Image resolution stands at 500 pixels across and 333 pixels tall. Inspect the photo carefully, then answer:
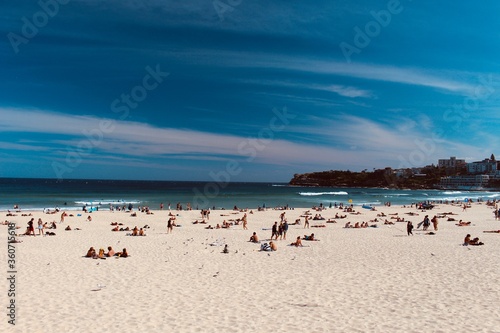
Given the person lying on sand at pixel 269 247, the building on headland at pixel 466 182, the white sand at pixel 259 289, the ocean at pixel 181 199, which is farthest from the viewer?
the building on headland at pixel 466 182

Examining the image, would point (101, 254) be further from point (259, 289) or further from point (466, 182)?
point (466, 182)

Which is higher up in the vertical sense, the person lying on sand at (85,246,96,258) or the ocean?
the person lying on sand at (85,246,96,258)

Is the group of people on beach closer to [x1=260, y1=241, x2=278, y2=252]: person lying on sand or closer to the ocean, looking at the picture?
[x1=260, y1=241, x2=278, y2=252]: person lying on sand

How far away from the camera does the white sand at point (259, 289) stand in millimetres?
8578

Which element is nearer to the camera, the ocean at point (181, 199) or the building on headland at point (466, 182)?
the ocean at point (181, 199)

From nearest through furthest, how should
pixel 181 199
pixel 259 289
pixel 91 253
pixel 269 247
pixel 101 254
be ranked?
pixel 259 289 < pixel 101 254 < pixel 91 253 < pixel 269 247 < pixel 181 199

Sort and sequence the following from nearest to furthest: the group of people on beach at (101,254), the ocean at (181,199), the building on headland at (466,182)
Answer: the group of people on beach at (101,254), the ocean at (181,199), the building on headland at (466,182)

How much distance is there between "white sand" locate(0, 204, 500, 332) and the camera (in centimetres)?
858

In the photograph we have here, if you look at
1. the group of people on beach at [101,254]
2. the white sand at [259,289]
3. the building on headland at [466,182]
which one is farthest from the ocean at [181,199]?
the building on headland at [466,182]

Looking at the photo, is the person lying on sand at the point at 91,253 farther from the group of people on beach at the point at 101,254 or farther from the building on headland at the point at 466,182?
the building on headland at the point at 466,182

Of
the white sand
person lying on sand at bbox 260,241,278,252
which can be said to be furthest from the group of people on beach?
person lying on sand at bbox 260,241,278,252

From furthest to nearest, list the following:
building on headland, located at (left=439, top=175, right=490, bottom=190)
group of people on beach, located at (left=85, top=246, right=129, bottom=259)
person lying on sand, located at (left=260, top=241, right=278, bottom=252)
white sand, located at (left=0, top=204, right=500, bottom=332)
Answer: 1. building on headland, located at (left=439, top=175, right=490, bottom=190)
2. person lying on sand, located at (left=260, top=241, right=278, bottom=252)
3. group of people on beach, located at (left=85, top=246, right=129, bottom=259)
4. white sand, located at (left=0, top=204, right=500, bottom=332)

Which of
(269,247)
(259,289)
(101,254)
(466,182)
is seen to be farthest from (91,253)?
(466,182)

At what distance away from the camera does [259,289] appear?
1154 centimetres
